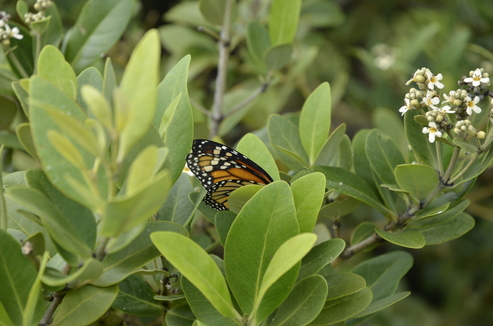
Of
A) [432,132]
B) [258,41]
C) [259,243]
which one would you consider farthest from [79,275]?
[258,41]

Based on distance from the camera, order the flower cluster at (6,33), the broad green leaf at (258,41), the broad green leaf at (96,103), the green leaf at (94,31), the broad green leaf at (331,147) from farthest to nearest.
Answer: the broad green leaf at (258,41)
the green leaf at (94,31)
the flower cluster at (6,33)
the broad green leaf at (331,147)
the broad green leaf at (96,103)

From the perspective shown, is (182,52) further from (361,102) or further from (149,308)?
(149,308)

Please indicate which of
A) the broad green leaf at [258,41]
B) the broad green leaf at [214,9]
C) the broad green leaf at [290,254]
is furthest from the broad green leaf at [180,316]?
the broad green leaf at [214,9]

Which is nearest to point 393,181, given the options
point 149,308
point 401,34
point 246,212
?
point 246,212

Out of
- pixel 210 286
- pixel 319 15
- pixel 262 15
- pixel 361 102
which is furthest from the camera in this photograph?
pixel 361 102

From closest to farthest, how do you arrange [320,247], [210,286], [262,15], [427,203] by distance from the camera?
[210,286], [320,247], [427,203], [262,15]

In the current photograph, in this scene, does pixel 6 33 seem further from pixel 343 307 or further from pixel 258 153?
pixel 343 307

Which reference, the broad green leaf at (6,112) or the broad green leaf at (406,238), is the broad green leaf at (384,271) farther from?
the broad green leaf at (6,112)
